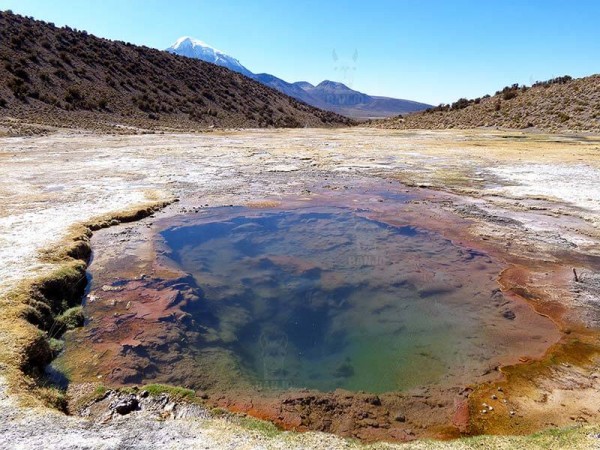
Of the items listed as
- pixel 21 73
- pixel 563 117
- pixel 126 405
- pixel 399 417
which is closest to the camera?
pixel 126 405

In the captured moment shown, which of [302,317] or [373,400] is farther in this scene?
[302,317]

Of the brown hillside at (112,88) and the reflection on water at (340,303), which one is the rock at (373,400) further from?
the brown hillside at (112,88)

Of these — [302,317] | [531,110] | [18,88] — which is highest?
[18,88]

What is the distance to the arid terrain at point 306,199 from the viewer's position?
13.4ft

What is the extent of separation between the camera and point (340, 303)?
24.4 feet

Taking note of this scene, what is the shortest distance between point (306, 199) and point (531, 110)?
3441 cm

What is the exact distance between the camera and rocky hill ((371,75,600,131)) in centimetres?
3491

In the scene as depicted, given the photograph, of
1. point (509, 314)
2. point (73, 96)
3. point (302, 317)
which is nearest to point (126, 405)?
point (302, 317)

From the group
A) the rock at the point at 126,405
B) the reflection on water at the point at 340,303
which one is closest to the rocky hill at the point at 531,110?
the reflection on water at the point at 340,303

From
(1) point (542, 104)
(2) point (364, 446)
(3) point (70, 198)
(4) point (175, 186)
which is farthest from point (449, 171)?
(1) point (542, 104)

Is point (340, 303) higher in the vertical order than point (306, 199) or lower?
lower

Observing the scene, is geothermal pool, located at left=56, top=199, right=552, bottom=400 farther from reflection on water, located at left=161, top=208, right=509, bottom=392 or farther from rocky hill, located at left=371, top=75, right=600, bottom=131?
rocky hill, located at left=371, top=75, right=600, bottom=131

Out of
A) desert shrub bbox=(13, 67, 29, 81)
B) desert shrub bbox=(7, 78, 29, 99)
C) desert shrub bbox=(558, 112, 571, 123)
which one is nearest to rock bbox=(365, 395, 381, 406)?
desert shrub bbox=(7, 78, 29, 99)

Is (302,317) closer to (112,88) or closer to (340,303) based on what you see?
A: (340,303)
